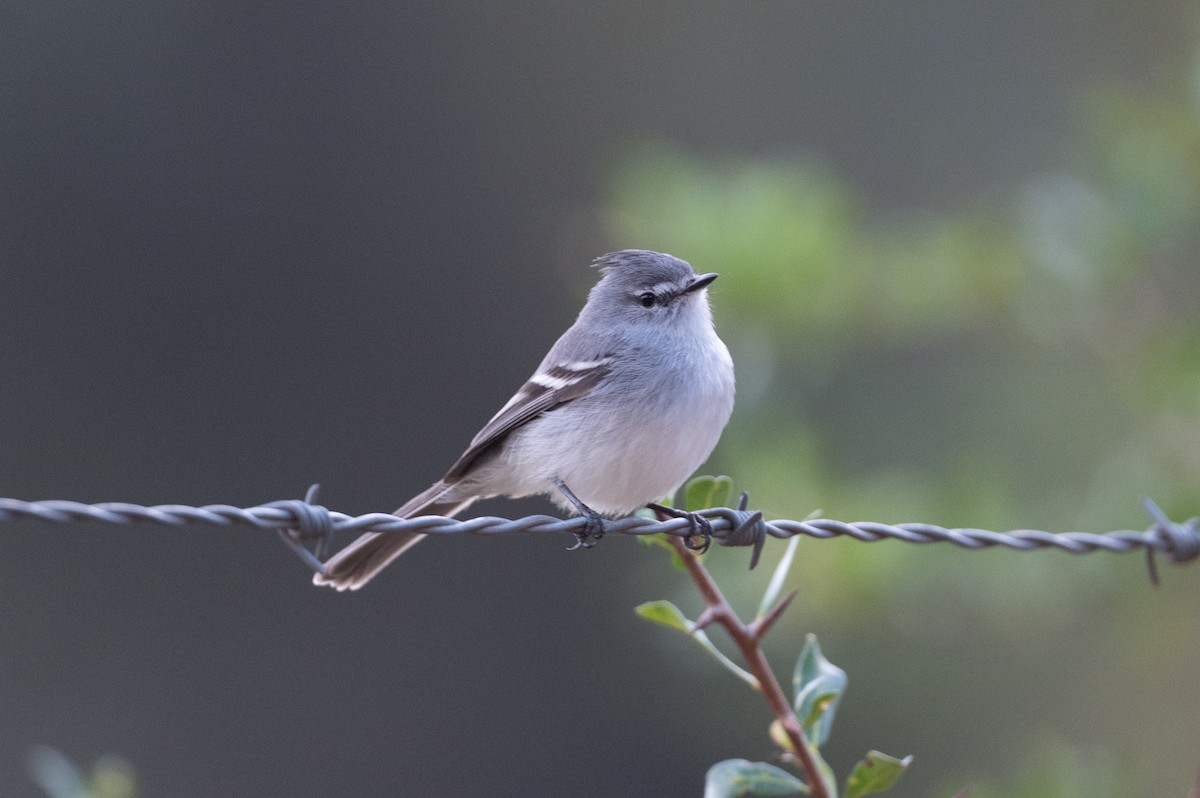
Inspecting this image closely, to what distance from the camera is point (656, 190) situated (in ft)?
13.9

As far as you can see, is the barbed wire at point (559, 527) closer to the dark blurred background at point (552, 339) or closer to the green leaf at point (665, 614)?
the green leaf at point (665, 614)

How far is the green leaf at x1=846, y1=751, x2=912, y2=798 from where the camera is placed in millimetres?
2344

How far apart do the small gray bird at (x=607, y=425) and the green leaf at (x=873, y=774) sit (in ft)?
4.07

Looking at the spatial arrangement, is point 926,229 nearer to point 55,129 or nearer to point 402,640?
point 402,640

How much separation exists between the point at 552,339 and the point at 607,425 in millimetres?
6216

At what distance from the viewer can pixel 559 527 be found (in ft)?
8.88

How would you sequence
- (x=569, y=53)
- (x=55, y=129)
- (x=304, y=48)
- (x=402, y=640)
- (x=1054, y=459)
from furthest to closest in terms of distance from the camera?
1. (x=569, y=53)
2. (x=304, y=48)
3. (x=55, y=129)
4. (x=402, y=640)
5. (x=1054, y=459)

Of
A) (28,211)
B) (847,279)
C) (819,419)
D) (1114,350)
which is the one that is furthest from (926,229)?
(28,211)

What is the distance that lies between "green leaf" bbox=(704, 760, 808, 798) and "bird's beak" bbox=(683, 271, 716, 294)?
193 centimetres

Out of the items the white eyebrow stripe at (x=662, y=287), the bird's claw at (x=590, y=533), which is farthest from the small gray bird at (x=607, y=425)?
the bird's claw at (x=590, y=533)

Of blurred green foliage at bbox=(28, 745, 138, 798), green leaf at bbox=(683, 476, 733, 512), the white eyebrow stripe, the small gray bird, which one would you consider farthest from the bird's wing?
blurred green foliage at bbox=(28, 745, 138, 798)

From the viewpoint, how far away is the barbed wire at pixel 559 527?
2088 millimetres

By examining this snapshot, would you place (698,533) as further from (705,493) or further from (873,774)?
(873,774)

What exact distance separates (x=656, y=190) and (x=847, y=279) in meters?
0.69
